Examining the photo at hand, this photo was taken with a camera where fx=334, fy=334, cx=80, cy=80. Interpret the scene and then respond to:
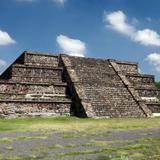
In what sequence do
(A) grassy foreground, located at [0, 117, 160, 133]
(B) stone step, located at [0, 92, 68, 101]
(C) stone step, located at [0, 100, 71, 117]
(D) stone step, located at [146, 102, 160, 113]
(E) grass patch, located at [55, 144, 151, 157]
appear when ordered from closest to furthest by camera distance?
1. (E) grass patch, located at [55, 144, 151, 157]
2. (A) grassy foreground, located at [0, 117, 160, 133]
3. (C) stone step, located at [0, 100, 71, 117]
4. (B) stone step, located at [0, 92, 68, 101]
5. (D) stone step, located at [146, 102, 160, 113]

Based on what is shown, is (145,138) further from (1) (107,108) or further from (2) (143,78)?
(2) (143,78)

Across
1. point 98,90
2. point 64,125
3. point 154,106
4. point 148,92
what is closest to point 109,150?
point 64,125

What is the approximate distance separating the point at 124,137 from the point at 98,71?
14.7 meters

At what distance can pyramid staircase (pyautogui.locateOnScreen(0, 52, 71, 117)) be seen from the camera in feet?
67.4

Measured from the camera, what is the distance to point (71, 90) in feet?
76.5

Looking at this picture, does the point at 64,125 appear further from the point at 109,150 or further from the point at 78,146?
the point at 109,150

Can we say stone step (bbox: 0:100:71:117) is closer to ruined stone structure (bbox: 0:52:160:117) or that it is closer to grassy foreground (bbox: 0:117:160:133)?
ruined stone structure (bbox: 0:52:160:117)

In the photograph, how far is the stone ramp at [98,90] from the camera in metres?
21.8

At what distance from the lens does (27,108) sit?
20.7 m

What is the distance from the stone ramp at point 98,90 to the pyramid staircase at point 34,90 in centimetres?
94

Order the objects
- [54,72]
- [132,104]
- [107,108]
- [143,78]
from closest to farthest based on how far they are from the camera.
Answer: [107,108], [132,104], [54,72], [143,78]

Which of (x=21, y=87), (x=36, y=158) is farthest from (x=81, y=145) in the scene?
(x=21, y=87)

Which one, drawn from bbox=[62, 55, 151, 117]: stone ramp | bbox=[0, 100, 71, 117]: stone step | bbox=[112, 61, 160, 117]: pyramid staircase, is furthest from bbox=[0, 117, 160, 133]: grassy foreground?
bbox=[112, 61, 160, 117]: pyramid staircase

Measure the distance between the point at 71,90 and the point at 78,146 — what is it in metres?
13.2
